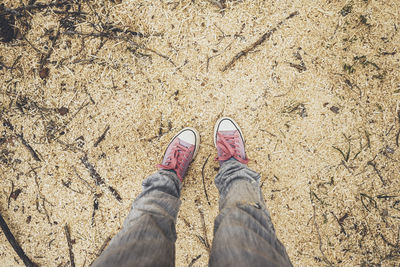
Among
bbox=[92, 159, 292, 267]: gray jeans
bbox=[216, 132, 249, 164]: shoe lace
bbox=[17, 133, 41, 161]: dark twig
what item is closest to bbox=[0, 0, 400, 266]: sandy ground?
bbox=[17, 133, 41, 161]: dark twig

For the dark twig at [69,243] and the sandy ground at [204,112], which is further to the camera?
the dark twig at [69,243]

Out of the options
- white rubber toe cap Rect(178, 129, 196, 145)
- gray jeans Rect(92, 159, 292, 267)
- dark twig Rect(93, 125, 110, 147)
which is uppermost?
dark twig Rect(93, 125, 110, 147)

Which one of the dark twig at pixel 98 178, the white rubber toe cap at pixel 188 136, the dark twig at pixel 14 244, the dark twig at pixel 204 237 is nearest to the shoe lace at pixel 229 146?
the white rubber toe cap at pixel 188 136

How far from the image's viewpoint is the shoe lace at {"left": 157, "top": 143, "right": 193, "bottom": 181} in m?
1.79

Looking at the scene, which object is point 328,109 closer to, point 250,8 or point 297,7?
point 297,7

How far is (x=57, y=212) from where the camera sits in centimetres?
194

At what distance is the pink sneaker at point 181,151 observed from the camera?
5.93 ft

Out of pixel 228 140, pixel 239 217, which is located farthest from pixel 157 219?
pixel 228 140

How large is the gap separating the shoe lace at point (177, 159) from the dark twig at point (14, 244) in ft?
4.78

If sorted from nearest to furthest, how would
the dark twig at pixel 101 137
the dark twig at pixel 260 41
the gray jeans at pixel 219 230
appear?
the gray jeans at pixel 219 230, the dark twig at pixel 260 41, the dark twig at pixel 101 137

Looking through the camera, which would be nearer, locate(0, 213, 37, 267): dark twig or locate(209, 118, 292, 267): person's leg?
locate(209, 118, 292, 267): person's leg

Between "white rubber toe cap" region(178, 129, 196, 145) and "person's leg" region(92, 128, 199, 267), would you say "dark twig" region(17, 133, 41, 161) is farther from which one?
"white rubber toe cap" region(178, 129, 196, 145)

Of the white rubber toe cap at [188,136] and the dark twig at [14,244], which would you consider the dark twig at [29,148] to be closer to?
the dark twig at [14,244]

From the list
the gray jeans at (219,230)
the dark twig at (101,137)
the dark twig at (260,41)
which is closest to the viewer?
the gray jeans at (219,230)
